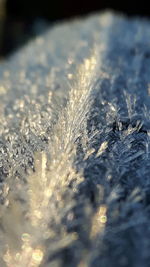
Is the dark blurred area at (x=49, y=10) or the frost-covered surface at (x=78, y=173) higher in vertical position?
the dark blurred area at (x=49, y=10)

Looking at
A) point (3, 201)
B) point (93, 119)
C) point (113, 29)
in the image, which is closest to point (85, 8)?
point (113, 29)

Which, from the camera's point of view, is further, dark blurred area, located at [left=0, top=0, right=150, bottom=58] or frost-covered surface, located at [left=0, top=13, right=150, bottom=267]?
dark blurred area, located at [left=0, top=0, right=150, bottom=58]

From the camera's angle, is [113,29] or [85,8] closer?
[113,29]

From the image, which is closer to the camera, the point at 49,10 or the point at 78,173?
the point at 78,173

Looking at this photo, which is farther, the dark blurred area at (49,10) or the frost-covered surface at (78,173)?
the dark blurred area at (49,10)

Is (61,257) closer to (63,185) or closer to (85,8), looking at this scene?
(63,185)

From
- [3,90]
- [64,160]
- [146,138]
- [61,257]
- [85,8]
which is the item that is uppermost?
[85,8]

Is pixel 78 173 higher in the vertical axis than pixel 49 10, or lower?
lower

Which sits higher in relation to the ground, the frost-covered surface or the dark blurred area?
the dark blurred area
